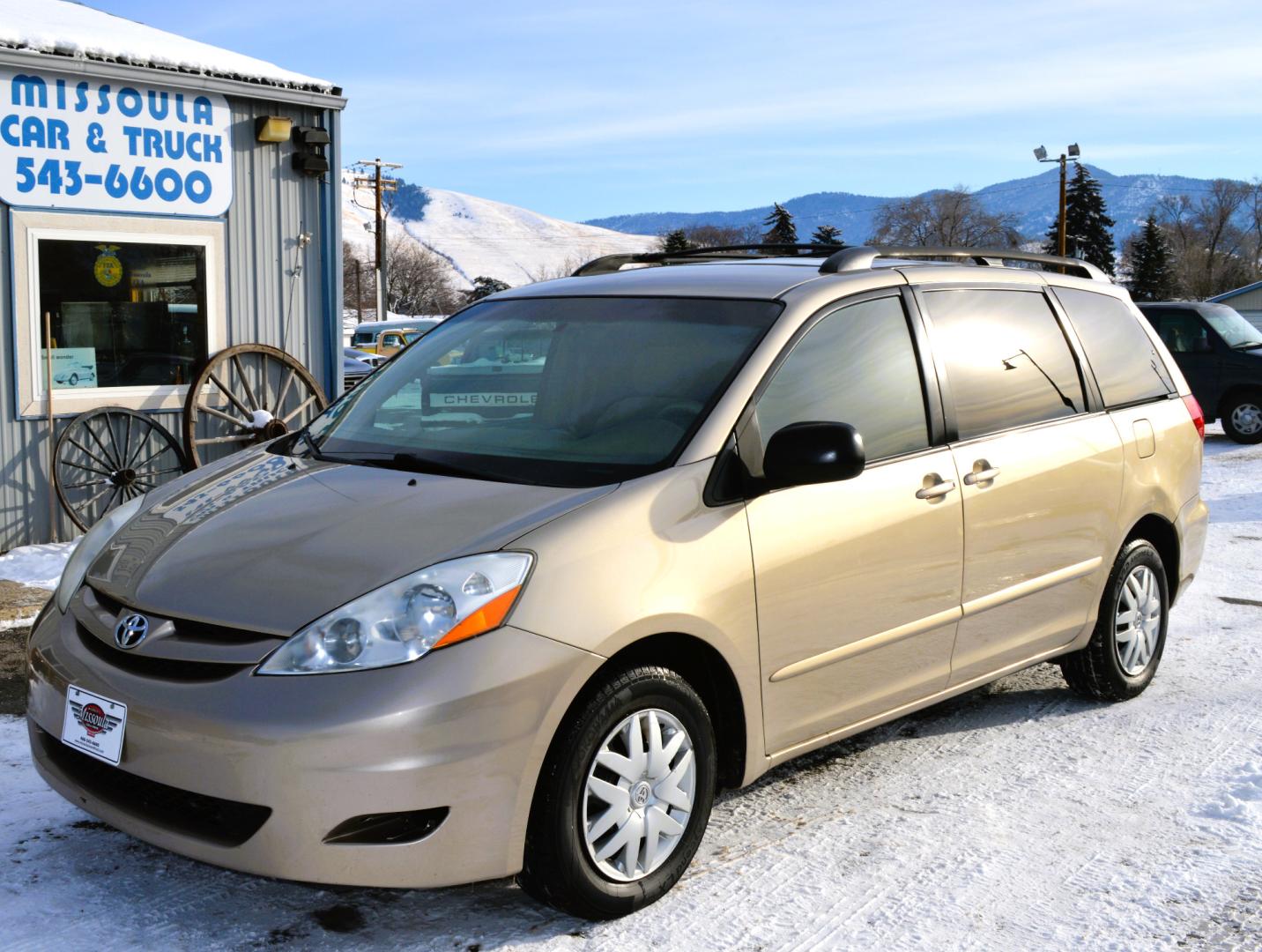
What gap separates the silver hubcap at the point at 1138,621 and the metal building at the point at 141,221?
6667 millimetres

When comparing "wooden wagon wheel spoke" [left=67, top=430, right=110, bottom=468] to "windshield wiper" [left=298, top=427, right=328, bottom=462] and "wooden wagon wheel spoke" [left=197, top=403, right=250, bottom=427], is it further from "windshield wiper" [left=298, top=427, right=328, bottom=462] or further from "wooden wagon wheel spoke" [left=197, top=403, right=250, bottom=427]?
"windshield wiper" [left=298, top=427, right=328, bottom=462]

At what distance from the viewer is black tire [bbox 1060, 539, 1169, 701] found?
199 inches

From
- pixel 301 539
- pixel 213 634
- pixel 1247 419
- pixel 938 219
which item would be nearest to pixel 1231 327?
pixel 1247 419

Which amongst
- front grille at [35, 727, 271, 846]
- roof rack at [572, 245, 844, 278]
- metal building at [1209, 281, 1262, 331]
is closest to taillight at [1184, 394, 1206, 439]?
roof rack at [572, 245, 844, 278]

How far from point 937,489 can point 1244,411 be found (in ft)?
47.2

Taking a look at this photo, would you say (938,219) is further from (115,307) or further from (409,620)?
(409,620)

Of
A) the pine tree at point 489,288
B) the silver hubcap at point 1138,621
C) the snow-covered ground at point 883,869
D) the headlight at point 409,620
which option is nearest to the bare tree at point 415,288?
the pine tree at point 489,288

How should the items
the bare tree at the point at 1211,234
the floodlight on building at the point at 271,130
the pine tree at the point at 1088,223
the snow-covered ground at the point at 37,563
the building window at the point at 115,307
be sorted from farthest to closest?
the bare tree at the point at 1211,234 → the pine tree at the point at 1088,223 → the floodlight on building at the point at 271,130 → the building window at the point at 115,307 → the snow-covered ground at the point at 37,563

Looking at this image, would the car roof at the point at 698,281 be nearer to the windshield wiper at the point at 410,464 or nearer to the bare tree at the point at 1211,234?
the windshield wiper at the point at 410,464

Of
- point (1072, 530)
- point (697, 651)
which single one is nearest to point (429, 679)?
point (697, 651)

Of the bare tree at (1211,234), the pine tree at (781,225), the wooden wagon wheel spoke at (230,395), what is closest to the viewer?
the wooden wagon wheel spoke at (230,395)

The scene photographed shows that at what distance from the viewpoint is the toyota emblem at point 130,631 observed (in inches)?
123

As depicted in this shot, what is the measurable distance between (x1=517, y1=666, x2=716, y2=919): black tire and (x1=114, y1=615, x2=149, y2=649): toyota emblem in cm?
102

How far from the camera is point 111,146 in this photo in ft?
29.1
